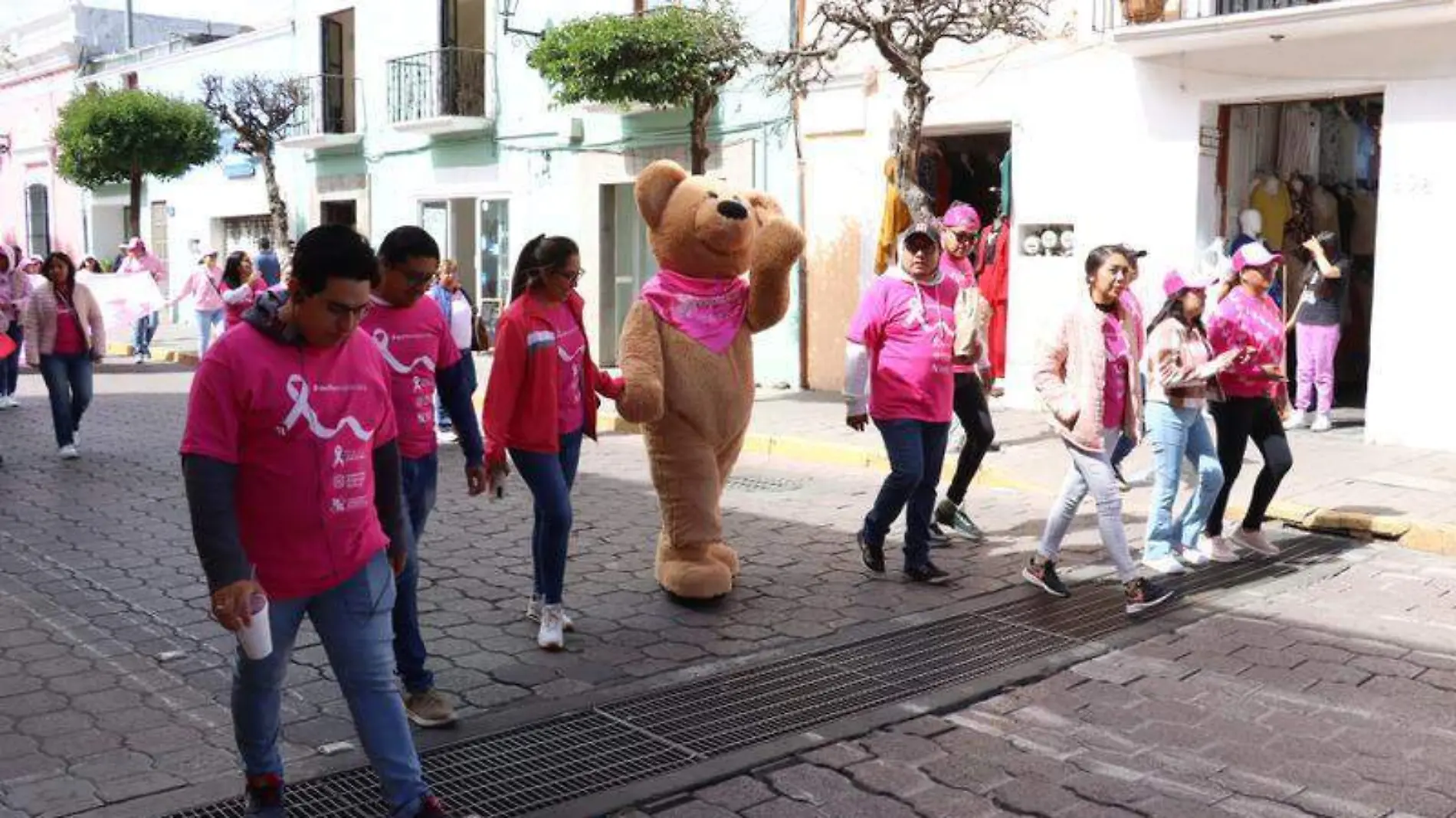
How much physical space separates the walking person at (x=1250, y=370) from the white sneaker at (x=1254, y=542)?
0.37 meters

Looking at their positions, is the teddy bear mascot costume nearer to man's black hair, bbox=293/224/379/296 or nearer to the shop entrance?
man's black hair, bbox=293/224/379/296

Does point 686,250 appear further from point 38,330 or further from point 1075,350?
point 38,330

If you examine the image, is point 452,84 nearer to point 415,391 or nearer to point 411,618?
point 415,391

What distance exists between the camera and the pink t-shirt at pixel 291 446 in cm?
340

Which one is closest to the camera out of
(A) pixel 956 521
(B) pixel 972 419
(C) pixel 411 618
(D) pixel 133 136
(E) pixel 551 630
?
(C) pixel 411 618

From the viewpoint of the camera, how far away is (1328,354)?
12.1 m

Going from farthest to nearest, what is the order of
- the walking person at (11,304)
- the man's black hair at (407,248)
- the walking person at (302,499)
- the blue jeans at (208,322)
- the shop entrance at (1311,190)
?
the blue jeans at (208,322), the walking person at (11,304), the shop entrance at (1311,190), the man's black hair at (407,248), the walking person at (302,499)

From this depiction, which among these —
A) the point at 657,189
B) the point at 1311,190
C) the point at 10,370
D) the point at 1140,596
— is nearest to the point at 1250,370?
the point at 1140,596

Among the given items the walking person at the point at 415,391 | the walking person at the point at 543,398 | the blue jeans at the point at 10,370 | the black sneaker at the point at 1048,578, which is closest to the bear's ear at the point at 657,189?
the walking person at the point at 543,398

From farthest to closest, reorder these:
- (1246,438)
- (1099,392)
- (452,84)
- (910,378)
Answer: (452,84), (1246,438), (910,378), (1099,392)

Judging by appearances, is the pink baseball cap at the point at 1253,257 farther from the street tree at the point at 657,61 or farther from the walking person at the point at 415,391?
the street tree at the point at 657,61

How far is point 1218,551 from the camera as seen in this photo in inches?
295

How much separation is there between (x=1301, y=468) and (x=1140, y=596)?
450cm

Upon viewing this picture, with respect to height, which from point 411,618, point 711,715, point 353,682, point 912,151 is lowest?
point 711,715
